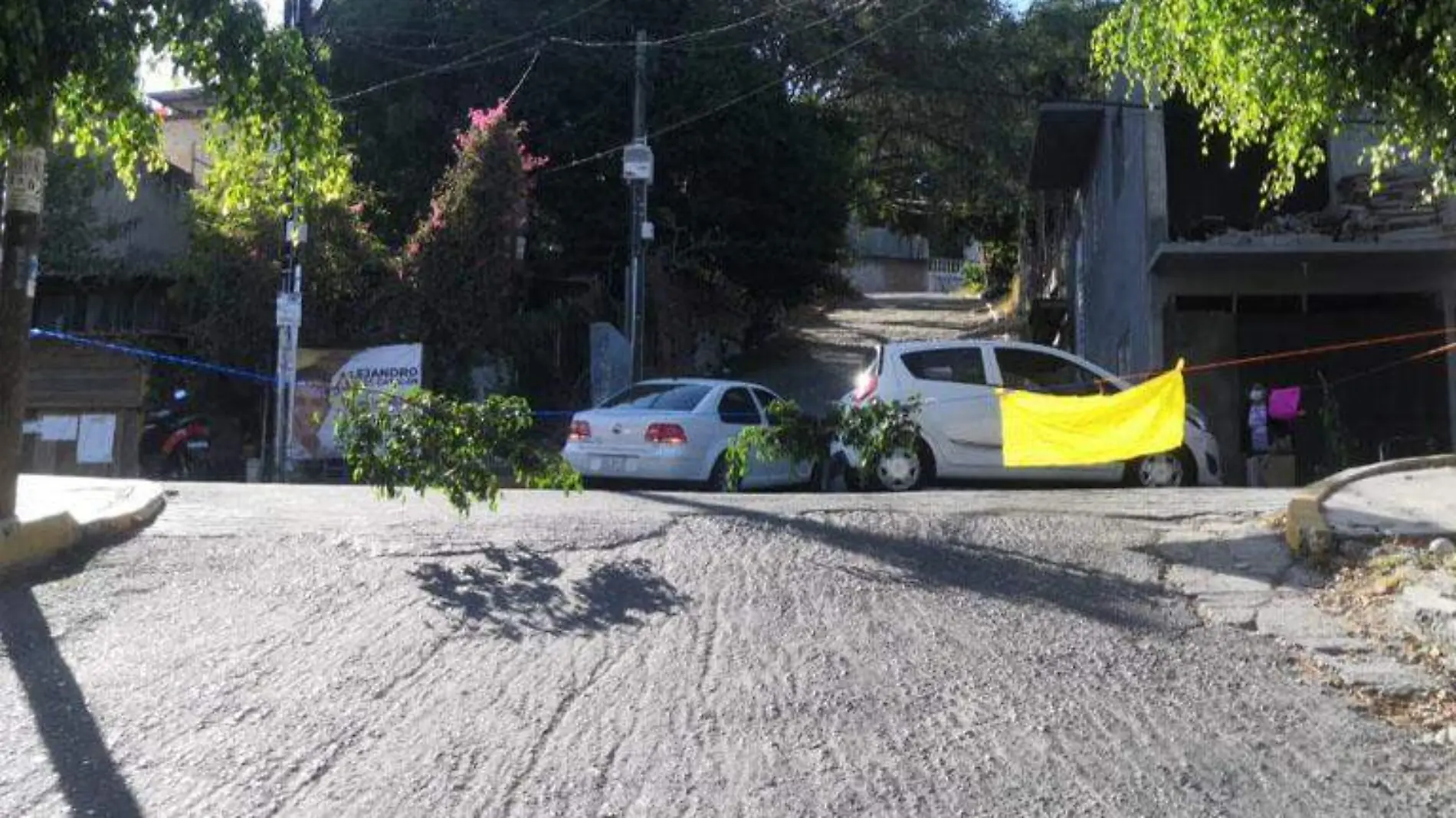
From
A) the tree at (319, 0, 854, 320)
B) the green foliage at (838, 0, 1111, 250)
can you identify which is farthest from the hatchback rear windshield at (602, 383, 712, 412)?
the green foliage at (838, 0, 1111, 250)

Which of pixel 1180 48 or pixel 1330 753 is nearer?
pixel 1330 753

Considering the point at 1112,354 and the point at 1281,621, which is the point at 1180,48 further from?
the point at 1112,354

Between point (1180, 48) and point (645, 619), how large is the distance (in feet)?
13.1

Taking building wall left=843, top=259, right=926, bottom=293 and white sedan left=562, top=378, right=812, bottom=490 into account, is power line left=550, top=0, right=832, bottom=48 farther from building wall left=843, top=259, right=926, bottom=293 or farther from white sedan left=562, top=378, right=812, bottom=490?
building wall left=843, top=259, right=926, bottom=293

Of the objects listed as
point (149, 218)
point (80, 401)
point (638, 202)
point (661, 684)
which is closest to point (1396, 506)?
point (661, 684)

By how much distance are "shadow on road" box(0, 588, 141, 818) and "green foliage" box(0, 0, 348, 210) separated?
234cm

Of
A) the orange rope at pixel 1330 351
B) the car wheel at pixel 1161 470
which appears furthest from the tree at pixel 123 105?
the orange rope at pixel 1330 351

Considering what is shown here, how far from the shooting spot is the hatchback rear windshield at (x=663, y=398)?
13.4 meters

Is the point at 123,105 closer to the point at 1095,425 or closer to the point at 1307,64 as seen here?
the point at 1307,64

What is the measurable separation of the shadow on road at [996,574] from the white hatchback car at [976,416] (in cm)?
409

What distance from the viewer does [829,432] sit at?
11.6 m

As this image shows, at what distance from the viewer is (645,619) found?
6.31m

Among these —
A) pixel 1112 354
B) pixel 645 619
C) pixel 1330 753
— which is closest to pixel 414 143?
pixel 1112 354

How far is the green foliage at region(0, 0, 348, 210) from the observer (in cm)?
534
